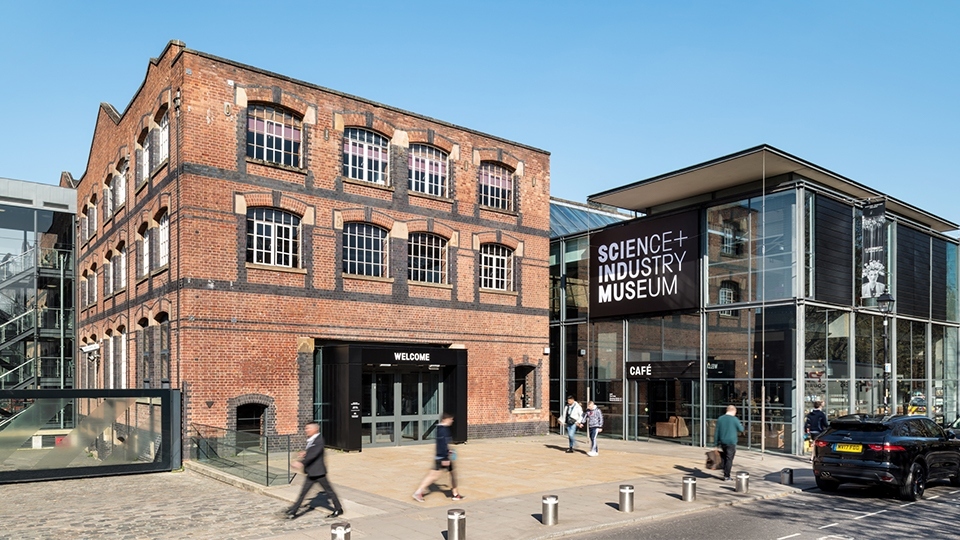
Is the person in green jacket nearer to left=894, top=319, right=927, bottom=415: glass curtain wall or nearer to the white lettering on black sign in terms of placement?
the white lettering on black sign

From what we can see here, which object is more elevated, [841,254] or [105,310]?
[841,254]

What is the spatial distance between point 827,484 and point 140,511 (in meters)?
13.9

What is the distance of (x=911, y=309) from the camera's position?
91.9 feet

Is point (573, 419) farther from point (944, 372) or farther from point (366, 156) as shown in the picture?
point (944, 372)

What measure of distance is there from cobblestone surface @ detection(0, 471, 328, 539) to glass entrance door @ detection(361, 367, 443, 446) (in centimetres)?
655

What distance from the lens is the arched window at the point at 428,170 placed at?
25.5 metres

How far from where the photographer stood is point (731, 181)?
82.2 feet

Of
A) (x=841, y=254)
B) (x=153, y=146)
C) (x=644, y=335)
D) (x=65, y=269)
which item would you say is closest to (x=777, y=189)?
(x=841, y=254)

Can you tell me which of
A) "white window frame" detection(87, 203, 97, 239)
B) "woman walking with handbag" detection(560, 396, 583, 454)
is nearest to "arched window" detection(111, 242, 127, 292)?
"white window frame" detection(87, 203, 97, 239)

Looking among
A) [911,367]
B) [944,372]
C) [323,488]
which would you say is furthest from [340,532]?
[944,372]

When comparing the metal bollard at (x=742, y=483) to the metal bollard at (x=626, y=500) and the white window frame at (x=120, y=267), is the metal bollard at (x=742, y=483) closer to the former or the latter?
the metal bollard at (x=626, y=500)

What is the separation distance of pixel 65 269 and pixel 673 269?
92.1 ft

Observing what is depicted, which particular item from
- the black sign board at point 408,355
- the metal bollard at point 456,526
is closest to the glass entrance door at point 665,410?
the black sign board at point 408,355

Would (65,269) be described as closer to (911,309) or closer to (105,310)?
(105,310)
